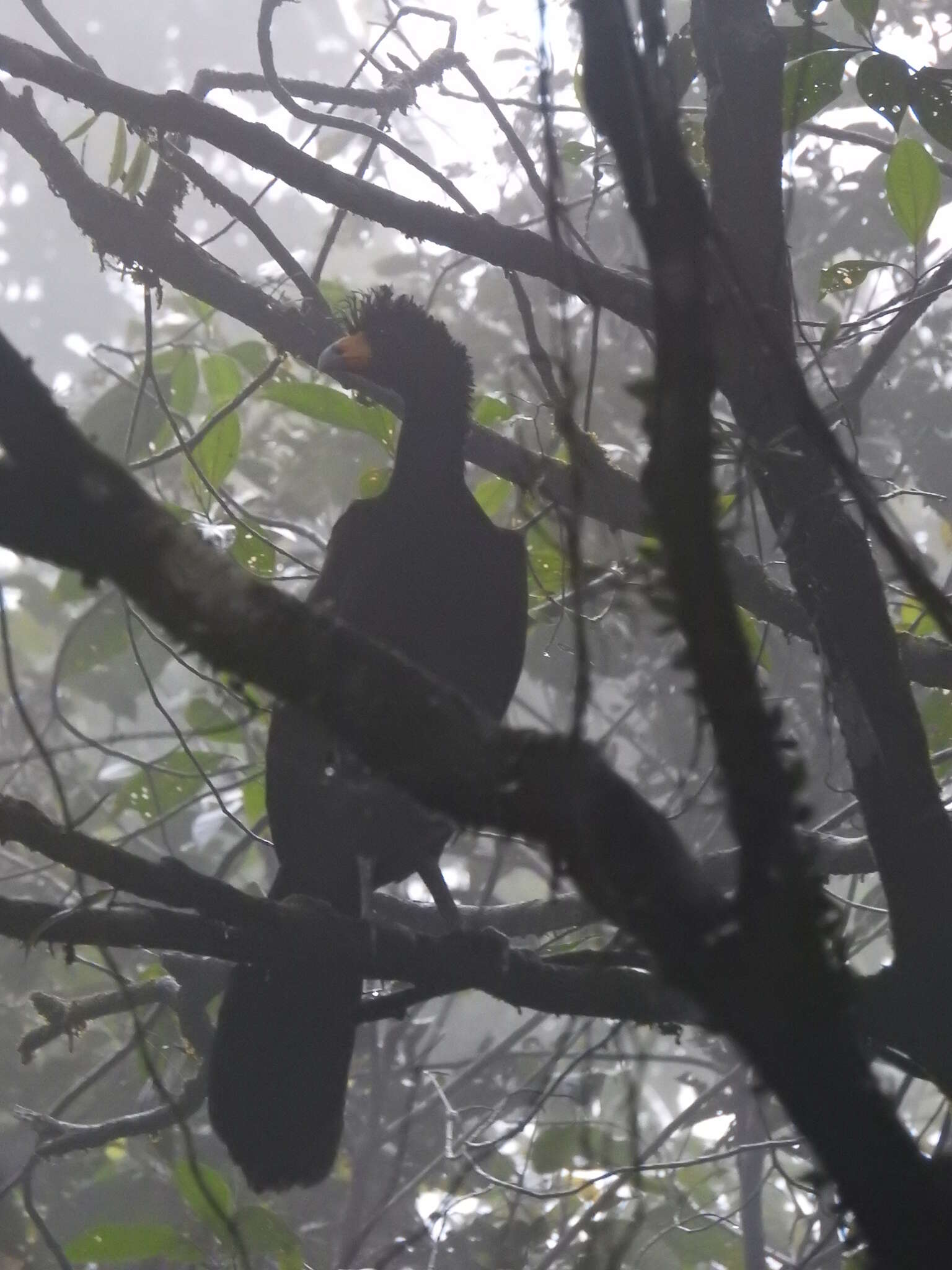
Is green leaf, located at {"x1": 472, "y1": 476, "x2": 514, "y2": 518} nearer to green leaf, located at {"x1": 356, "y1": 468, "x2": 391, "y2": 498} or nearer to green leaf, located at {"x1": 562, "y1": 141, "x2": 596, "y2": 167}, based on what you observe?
green leaf, located at {"x1": 356, "y1": 468, "x2": 391, "y2": 498}

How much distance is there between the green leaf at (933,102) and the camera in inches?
73.5

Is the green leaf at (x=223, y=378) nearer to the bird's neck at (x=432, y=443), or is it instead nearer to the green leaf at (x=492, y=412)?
Answer: the bird's neck at (x=432, y=443)

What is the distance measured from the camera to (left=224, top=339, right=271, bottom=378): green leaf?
3109 millimetres

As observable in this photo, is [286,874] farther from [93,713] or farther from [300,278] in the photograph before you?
[93,713]

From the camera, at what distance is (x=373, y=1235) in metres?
3.89

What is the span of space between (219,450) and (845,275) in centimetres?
126

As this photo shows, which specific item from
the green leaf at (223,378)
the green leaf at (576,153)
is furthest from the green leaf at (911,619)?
the green leaf at (223,378)

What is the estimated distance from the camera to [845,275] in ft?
7.32

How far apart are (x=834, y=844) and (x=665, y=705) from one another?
6.65 ft

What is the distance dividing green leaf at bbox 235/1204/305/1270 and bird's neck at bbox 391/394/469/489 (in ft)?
4.60

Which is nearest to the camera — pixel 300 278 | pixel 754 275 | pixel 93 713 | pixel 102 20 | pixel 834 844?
pixel 754 275

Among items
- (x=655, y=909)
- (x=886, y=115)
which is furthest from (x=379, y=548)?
(x=655, y=909)

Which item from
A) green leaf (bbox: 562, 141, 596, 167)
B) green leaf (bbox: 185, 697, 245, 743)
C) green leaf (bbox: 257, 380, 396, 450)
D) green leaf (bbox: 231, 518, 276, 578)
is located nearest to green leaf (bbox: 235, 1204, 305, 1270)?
green leaf (bbox: 185, 697, 245, 743)

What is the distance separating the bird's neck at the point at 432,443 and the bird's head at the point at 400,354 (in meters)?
0.02
